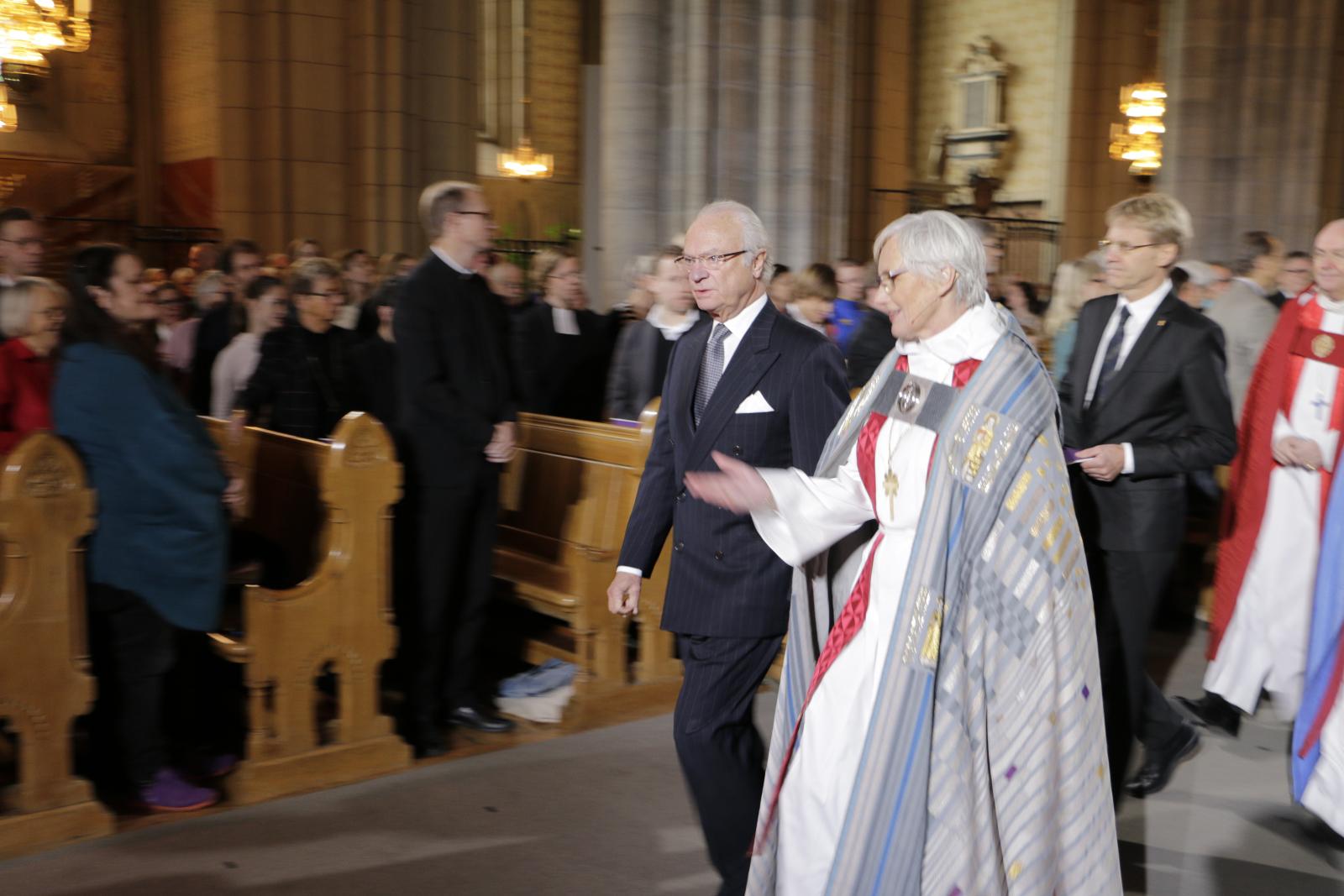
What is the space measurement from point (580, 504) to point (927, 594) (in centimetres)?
264

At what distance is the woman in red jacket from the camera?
3.78 meters

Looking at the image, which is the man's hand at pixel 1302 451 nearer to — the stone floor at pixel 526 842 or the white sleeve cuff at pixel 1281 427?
the white sleeve cuff at pixel 1281 427

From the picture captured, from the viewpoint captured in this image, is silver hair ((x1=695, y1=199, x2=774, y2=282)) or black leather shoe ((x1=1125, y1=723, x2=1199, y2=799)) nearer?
silver hair ((x1=695, y1=199, x2=774, y2=282))

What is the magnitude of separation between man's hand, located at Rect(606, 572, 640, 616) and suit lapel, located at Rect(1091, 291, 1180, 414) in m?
1.51

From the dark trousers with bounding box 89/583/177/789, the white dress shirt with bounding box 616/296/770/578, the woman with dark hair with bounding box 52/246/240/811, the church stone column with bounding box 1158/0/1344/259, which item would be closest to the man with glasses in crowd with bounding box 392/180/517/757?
the woman with dark hair with bounding box 52/246/240/811

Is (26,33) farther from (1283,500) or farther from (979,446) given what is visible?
(979,446)

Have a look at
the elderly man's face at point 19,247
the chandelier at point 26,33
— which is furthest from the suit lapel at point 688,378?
the chandelier at point 26,33

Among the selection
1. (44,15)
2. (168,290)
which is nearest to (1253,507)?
(168,290)

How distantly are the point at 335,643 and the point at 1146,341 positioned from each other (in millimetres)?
2687

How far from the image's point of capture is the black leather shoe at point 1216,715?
461 cm

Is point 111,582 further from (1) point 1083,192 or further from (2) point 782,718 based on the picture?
(1) point 1083,192

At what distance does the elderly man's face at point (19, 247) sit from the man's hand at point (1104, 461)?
4.33 metres

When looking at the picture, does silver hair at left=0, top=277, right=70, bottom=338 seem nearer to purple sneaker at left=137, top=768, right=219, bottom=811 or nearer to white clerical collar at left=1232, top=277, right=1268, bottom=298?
purple sneaker at left=137, top=768, right=219, bottom=811

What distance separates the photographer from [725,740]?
279cm
